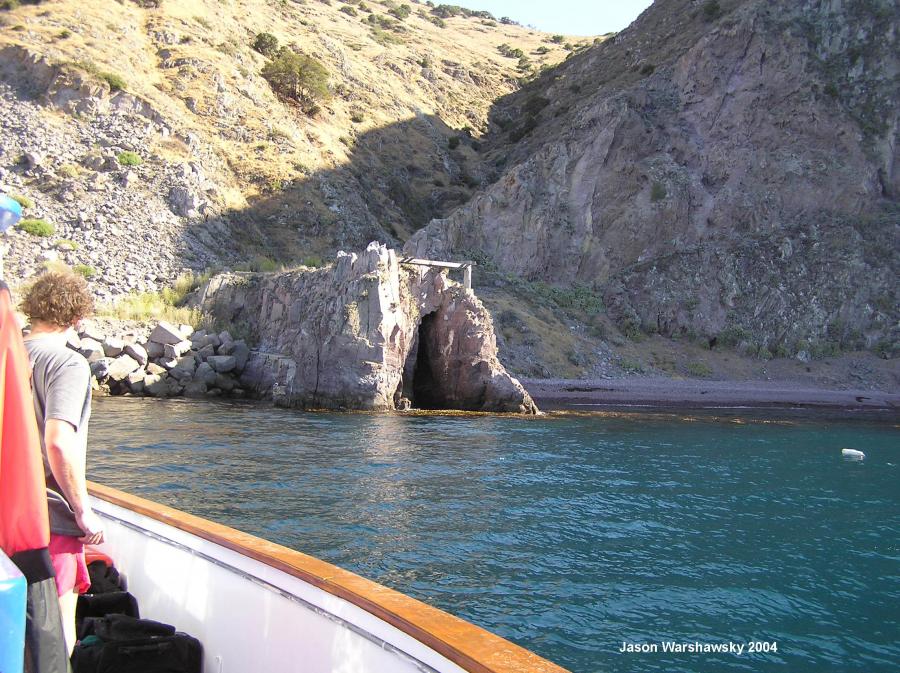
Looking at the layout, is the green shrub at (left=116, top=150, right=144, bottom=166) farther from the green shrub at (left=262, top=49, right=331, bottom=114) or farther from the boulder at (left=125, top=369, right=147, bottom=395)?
the boulder at (left=125, top=369, right=147, bottom=395)

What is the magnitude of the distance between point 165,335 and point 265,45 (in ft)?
107

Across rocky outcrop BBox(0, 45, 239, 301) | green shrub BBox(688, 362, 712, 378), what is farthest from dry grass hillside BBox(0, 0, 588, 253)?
green shrub BBox(688, 362, 712, 378)

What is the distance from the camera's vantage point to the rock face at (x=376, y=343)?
2362cm

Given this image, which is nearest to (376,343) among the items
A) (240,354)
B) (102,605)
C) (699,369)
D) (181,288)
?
(240,354)

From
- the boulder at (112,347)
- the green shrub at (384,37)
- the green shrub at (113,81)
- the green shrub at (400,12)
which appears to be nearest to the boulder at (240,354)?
the boulder at (112,347)

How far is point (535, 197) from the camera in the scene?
4284 cm

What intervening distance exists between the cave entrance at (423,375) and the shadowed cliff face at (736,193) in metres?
13.4

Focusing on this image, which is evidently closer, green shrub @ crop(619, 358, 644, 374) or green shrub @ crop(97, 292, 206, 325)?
green shrub @ crop(97, 292, 206, 325)

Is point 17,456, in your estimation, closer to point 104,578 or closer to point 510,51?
point 104,578

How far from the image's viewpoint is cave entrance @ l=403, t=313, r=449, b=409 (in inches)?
1019

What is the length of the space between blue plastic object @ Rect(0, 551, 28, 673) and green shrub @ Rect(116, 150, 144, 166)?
126 ft

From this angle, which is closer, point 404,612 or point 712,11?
point 404,612

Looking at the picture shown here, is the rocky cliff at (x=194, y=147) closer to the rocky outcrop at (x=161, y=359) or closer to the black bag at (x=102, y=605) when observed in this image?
the rocky outcrop at (x=161, y=359)

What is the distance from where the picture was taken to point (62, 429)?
11.0 feet
